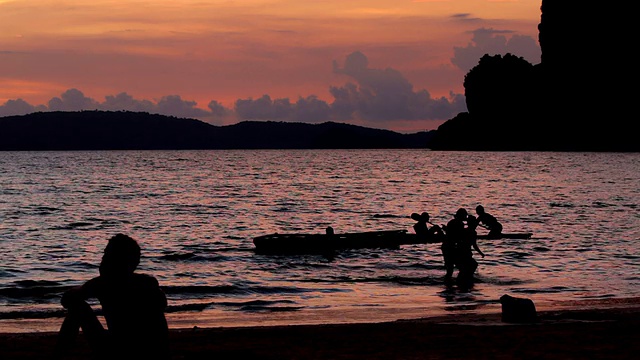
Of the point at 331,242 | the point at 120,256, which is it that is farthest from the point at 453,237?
the point at 120,256

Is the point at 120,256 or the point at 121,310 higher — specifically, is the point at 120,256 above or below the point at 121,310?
above

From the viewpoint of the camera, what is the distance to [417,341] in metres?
12.9

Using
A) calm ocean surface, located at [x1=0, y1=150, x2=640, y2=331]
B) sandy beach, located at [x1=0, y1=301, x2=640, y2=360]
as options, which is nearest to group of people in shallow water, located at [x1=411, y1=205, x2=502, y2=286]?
calm ocean surface, located at [x1=0, y1=150, x2=640, y2=331]

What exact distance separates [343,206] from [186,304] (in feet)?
151

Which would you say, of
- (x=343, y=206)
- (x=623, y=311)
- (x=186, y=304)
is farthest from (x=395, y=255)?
(x=343, y=206)

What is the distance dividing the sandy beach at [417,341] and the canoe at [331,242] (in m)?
15.2

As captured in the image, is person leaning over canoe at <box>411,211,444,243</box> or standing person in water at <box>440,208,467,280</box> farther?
person leaning over canoe at <box>411,211,444,243</box>

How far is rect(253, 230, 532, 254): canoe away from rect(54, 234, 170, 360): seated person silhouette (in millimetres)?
23266

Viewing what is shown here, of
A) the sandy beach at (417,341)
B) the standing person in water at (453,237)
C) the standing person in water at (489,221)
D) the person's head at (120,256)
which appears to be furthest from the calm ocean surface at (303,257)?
the person's head at (120,256)

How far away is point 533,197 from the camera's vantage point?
75.9 meters

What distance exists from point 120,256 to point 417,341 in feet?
22.0

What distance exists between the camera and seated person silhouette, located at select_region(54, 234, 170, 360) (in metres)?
7.43

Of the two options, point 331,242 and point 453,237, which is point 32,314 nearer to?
point 453,237

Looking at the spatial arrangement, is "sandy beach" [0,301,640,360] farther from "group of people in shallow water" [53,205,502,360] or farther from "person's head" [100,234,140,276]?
"person's head" [100,234,140,276]
